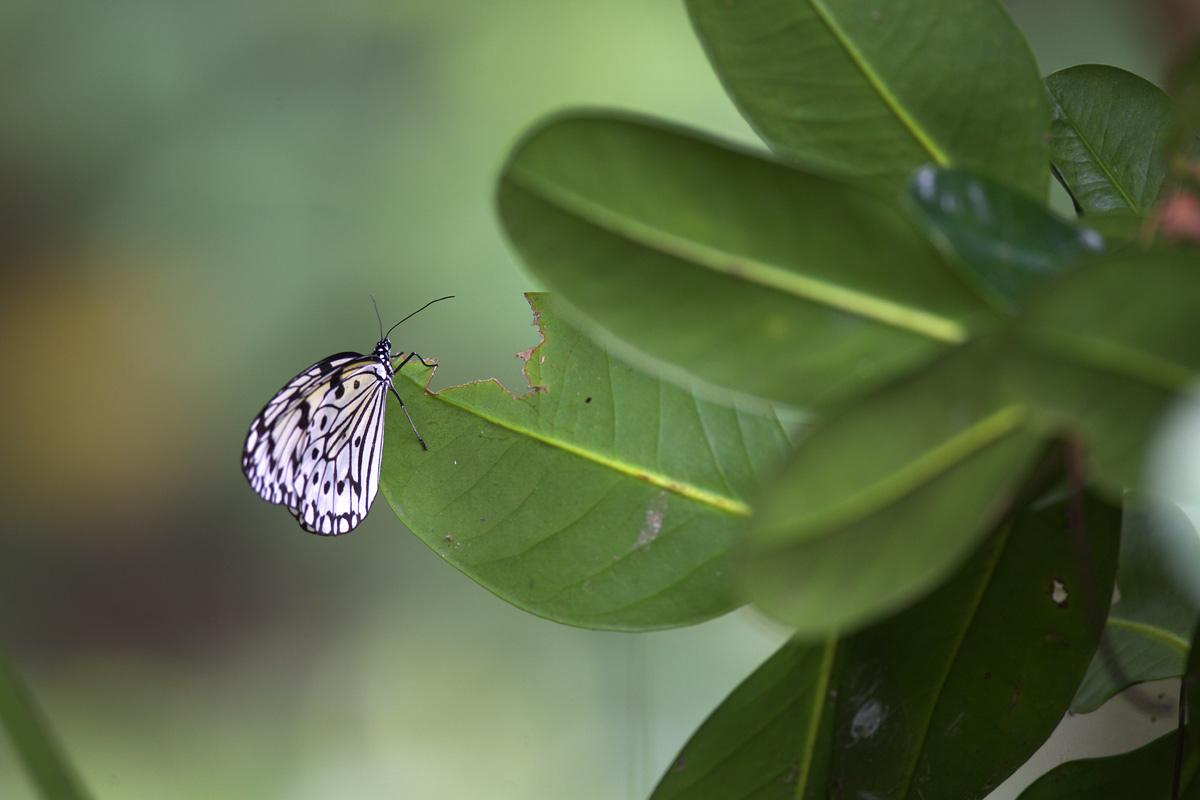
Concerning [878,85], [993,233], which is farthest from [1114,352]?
[878,85]

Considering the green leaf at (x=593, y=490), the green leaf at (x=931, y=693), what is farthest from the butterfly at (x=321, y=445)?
the green leaf at (x=931, y=693)

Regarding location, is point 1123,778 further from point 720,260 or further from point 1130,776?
point 720,260

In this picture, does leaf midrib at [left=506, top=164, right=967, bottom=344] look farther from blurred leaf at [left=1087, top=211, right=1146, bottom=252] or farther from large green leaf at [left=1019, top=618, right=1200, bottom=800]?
large green leaf at [left=1019, top=618, right=1200, bottom=800]

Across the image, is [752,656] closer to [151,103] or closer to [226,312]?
[226,312]

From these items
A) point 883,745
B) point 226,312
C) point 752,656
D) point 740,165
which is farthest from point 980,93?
point 226,312

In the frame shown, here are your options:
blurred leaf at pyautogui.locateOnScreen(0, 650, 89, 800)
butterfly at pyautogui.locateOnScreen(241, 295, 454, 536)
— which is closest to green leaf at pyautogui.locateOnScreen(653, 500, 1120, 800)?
blurred leaf at pyautogui.locateOnScreen(0, 650, 89, 800)
